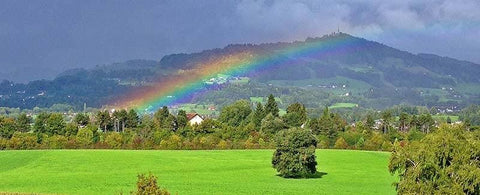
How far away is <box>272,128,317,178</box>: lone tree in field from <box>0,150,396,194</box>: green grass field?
6.14 feet

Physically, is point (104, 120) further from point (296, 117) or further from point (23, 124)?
point (296, 117)

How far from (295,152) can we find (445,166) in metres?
30.2

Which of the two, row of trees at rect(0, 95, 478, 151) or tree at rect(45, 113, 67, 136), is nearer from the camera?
row of trees at rect(0, 95, 478, 151)

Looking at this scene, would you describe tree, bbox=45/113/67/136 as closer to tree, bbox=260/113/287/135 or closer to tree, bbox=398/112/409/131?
tree, bbox=260/113/287/135

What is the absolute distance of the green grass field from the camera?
200ft

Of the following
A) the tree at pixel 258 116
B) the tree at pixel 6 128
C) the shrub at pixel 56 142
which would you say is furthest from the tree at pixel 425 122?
the tree at pixel 6 128

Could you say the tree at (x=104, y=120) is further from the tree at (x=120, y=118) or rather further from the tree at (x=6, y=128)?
the tree at (x=6, y=128)

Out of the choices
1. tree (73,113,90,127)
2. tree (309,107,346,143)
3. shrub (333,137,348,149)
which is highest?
tree (73,113,90,127)

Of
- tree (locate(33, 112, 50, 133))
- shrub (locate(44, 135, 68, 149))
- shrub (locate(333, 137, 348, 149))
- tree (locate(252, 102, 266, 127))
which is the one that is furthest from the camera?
tree (locate(252, 102, 266, 127))

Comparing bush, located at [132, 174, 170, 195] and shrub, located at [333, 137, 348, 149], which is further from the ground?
bush, located at [132, 174, 170, 195]

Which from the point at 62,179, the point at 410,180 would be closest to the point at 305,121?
the point at 62,179

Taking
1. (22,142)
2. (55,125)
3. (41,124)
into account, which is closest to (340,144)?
(55,125)

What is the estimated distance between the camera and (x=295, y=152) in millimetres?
72750

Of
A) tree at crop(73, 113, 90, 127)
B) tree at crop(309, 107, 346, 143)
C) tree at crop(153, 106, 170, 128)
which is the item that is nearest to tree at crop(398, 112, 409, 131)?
tree at crop(309, 107, 346, 143)
